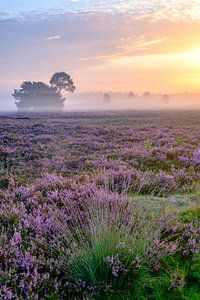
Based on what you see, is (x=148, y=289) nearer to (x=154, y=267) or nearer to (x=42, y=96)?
(x=154, y=267)

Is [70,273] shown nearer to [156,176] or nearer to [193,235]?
[193,235]

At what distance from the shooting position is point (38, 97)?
164250 millimetres

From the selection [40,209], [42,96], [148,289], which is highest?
Result: [42,96]

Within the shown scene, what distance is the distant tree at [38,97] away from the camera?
162375 mm

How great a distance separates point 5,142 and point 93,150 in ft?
19.3

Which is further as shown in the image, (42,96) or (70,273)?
(42,96)

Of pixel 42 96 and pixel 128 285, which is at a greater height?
pixel 42 96

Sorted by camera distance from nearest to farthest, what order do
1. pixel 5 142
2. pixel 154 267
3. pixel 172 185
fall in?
pixel 154 267
pixel 172 185
pixel 5 142

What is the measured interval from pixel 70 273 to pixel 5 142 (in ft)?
56.0

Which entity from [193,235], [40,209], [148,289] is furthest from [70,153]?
[148,289]

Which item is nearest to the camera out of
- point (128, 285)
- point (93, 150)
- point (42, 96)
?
point (128, 285)

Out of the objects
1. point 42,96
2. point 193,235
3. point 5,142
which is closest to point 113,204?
point 193,235

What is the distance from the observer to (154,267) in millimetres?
4746

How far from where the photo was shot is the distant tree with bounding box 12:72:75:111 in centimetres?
16238
